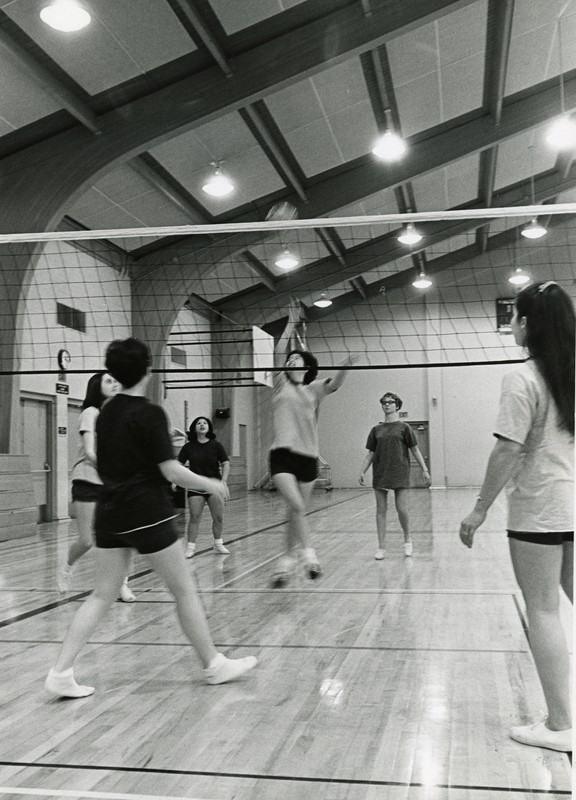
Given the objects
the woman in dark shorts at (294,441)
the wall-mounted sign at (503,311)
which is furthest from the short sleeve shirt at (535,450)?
the wall-mounted sign at (503,311)

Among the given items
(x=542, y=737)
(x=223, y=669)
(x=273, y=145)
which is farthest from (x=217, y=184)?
(x=542, y=737)

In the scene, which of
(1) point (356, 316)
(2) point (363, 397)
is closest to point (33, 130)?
(1) point (356, 316)

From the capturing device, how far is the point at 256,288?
17.2m

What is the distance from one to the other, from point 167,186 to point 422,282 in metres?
9.22

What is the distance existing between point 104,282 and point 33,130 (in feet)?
13.9

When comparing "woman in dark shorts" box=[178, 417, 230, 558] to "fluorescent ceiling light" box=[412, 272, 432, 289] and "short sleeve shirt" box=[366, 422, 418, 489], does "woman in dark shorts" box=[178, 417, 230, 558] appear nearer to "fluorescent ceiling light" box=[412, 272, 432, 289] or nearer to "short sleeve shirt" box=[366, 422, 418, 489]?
"short sleeve shirt" box=[366, 422, 418, 489]

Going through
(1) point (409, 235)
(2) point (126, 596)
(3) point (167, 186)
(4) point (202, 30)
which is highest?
(4) point (202, 30)

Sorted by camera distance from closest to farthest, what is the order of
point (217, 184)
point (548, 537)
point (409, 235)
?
point (548, 537)
point (217, 184)
point (409, 235)

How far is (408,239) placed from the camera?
14.4m

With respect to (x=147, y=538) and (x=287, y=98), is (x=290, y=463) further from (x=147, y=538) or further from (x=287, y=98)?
(x=287, y=98)

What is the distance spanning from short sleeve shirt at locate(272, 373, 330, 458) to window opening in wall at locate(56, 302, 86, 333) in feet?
27.9

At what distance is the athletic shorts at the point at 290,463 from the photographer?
16.1 feet

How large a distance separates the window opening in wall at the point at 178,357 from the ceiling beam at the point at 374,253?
1.47 metres

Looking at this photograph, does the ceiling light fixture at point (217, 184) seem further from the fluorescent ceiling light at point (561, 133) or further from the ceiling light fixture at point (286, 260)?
the fluorescent ceiling light at point (561, 133)
